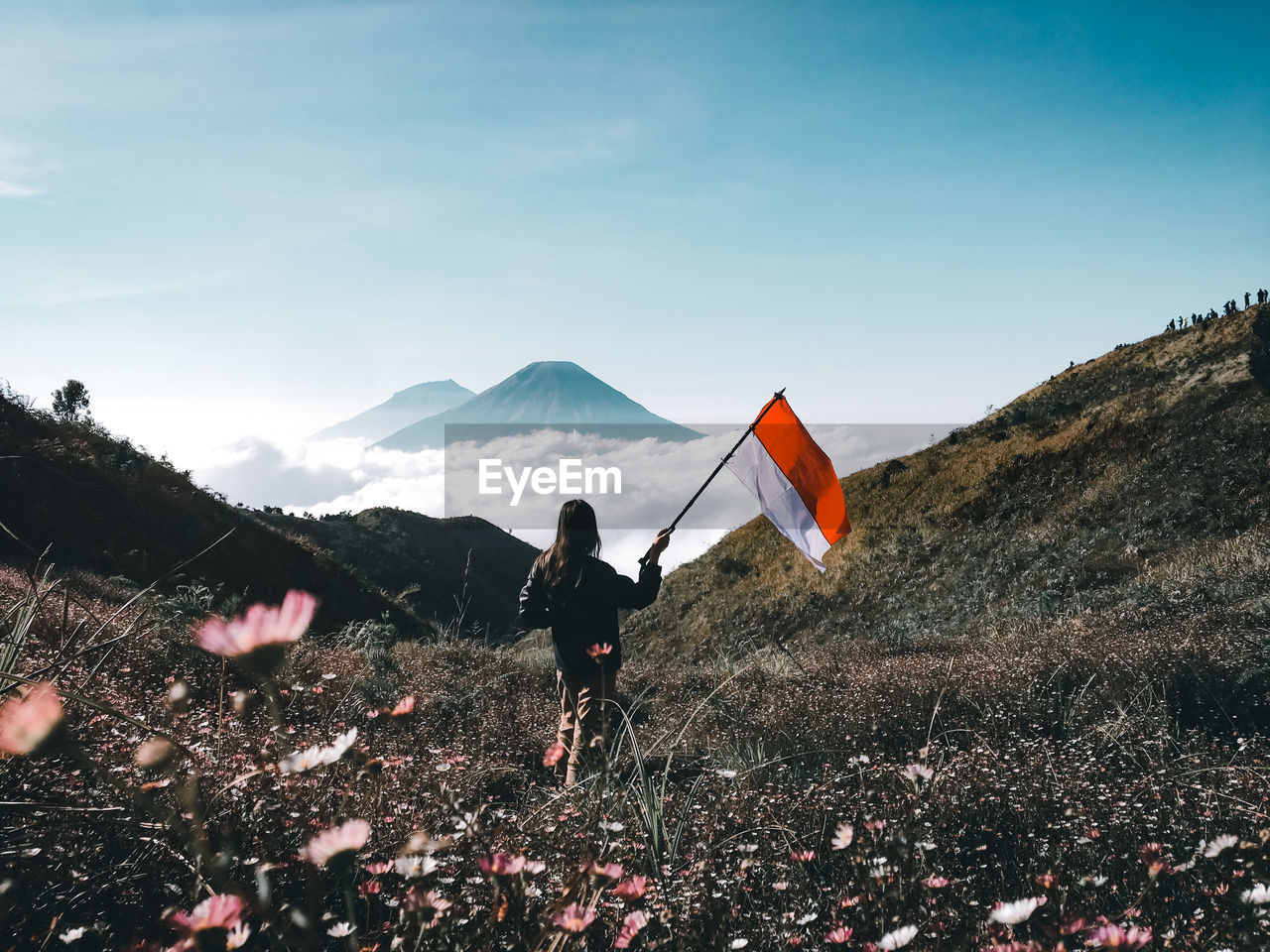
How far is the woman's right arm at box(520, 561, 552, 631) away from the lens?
4.90m

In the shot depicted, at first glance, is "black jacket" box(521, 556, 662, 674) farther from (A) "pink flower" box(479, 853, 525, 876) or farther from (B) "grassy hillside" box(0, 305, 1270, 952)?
(A) "pink flower" box(479, 853, 525, 876)

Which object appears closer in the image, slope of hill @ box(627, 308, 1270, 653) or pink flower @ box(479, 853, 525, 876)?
pink flower @ box(479, 853, 525, 876)

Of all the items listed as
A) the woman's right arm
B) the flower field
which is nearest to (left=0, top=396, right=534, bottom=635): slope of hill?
the woman's right arm

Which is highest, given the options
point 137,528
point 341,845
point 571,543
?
point 137,528

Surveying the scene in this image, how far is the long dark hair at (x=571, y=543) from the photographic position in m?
4.93

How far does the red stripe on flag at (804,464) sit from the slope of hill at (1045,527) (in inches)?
175

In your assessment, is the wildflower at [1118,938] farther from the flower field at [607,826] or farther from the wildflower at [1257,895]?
the wildflower at [1257,895]

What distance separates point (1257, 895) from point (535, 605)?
3.98 meters

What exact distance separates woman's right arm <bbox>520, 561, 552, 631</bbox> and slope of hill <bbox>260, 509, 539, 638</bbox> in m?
22.9

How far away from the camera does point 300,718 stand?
4.32 m

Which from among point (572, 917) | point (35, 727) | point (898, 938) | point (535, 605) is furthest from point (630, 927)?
point (535, 605)

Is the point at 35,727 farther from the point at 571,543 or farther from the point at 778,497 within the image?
the point at 778,497

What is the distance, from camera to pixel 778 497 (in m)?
6.58

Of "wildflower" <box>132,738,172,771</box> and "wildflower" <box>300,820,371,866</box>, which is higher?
"wildflower" <box>132,738,172,771</box>
